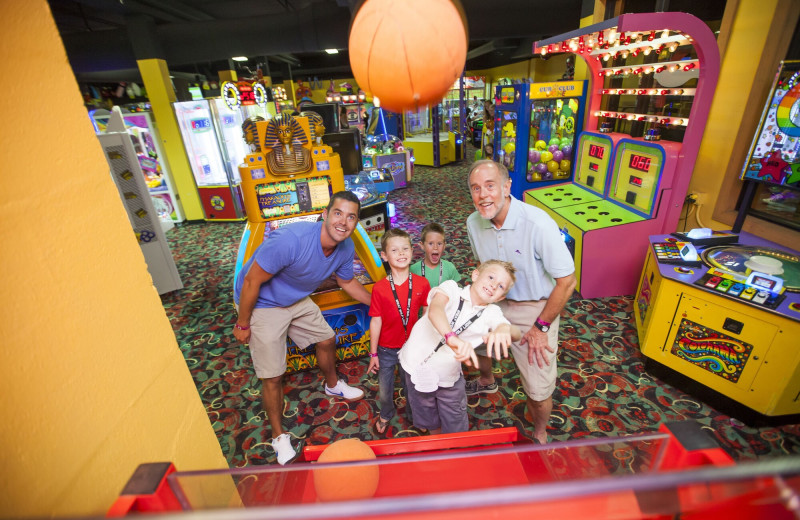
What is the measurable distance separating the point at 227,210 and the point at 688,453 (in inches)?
300

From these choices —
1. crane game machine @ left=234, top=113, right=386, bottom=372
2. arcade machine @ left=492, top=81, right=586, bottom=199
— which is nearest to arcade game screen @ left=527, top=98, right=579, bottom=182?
arcade machine @ left=492, top=81, right=586, bottom=199

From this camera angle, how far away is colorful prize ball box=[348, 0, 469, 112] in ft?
3.02

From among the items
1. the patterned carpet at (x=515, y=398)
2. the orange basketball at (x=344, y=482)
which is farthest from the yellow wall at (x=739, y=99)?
the orange basketball at (x=344, y=482)

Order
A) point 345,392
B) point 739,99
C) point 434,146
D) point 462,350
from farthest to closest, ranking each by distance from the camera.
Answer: point 434,146
point 739,99
point 345,392
point 462,350

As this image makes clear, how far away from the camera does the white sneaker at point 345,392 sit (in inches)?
111

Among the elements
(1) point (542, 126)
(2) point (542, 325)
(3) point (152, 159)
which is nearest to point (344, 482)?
(2) point (542, 325)

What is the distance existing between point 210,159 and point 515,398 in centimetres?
675

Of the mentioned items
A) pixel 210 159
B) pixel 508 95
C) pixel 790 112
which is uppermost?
pixel 508 95

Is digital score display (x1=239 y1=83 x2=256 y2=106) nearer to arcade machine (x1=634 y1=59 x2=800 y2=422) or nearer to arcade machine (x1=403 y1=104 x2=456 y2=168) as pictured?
arcade machine (x1=403 y1=104 x2=456 y2=168)

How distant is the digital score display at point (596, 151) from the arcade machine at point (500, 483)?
3749 mm

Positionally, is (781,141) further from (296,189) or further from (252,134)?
(252,134)

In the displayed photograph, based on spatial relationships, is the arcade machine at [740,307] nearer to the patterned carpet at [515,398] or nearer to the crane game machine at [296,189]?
the patterned carpet at [515,398]

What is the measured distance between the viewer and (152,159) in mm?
6699

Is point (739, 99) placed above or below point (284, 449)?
above
